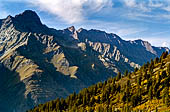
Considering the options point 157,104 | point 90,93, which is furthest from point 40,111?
point 157,104

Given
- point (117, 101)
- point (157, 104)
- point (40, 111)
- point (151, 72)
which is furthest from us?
point (40, 111)

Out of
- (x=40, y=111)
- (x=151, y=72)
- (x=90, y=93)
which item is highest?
(x=151, y=72)

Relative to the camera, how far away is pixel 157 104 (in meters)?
120

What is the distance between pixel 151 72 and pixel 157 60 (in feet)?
108

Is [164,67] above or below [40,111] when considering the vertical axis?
above

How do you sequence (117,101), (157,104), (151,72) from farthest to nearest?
(151,72)
(117,101)
(157,104)

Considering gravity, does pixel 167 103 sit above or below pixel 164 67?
below

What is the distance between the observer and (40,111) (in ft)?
643

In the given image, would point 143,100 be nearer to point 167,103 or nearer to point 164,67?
point 167,103

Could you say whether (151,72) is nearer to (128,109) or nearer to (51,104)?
(128,109)

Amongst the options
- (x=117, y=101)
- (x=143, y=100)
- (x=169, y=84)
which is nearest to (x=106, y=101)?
(x=117, y=101)

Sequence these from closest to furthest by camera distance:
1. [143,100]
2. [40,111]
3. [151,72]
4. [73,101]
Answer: [143,100], [151,72], [73,101], [40,111]

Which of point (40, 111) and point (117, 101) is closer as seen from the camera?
point (117, 101)

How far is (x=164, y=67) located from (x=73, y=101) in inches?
2957
